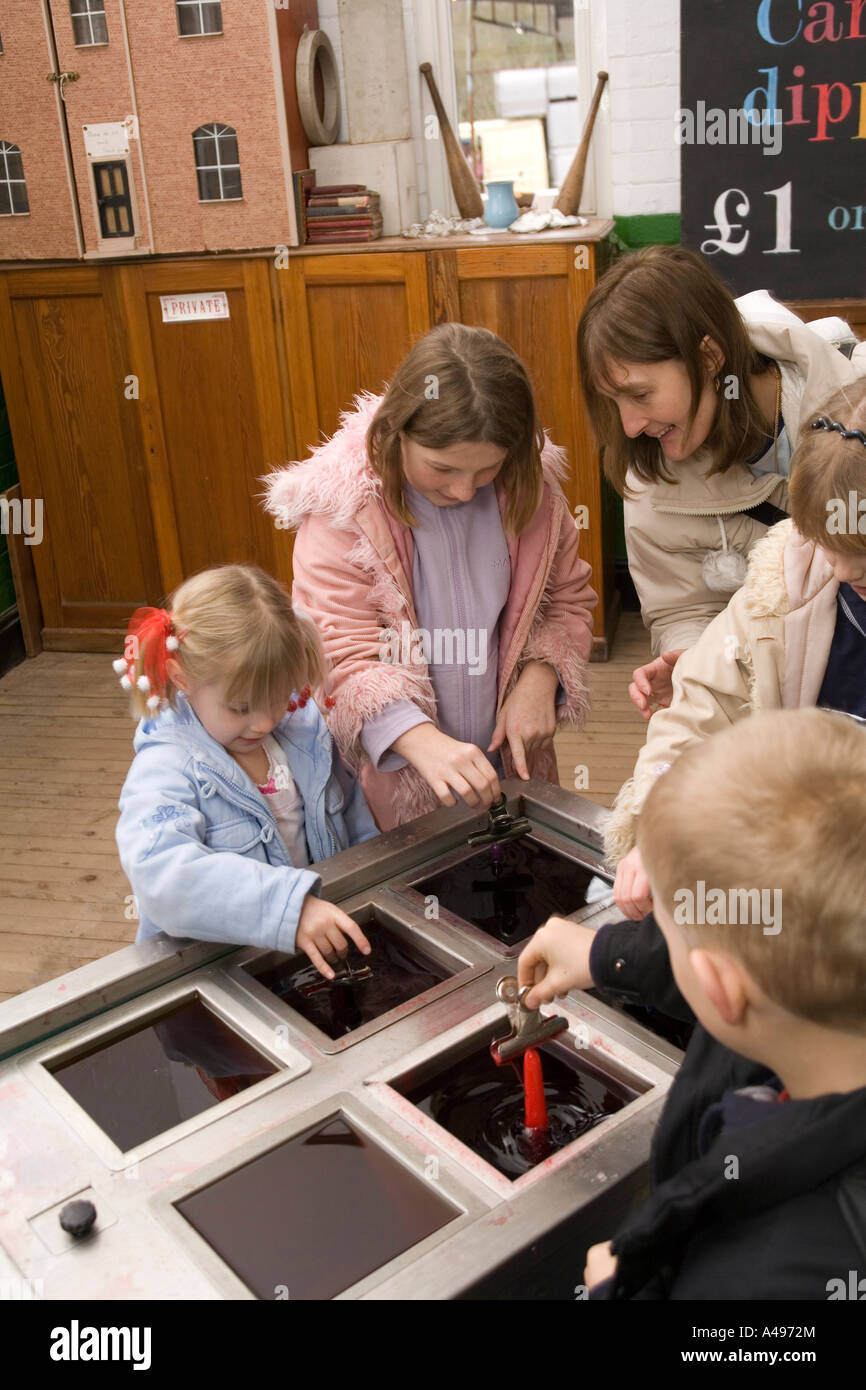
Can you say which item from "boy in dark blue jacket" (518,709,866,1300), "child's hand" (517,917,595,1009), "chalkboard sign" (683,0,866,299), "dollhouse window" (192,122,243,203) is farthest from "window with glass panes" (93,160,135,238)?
"boy in dark blue jacket" (518,709,866,1300)

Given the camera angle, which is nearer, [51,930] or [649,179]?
[51,930]

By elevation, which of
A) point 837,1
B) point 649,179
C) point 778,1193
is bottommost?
point 778,1193

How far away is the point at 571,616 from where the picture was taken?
2.12m

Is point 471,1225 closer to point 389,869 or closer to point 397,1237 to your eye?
point 397,1237

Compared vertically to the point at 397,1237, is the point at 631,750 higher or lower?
lower

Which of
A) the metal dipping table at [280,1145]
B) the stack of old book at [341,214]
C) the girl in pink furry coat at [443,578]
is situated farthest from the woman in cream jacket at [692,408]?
the stack of old book at [341,214]

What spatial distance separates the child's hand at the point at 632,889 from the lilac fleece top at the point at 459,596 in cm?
60

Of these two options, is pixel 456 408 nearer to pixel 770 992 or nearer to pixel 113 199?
pixel 770 992

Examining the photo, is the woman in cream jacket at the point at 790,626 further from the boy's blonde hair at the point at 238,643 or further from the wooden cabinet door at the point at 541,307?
the wooden cabinet door at the point at 541,307

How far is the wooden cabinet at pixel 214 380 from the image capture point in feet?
13.0

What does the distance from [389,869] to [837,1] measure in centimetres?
292

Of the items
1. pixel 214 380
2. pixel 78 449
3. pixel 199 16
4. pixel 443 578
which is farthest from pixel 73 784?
pixel 199 16
